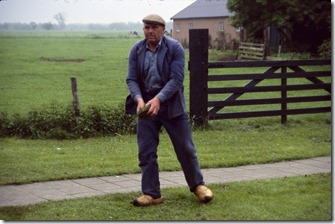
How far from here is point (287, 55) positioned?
1174 cm

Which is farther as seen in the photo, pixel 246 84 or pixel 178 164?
pixel 246 84

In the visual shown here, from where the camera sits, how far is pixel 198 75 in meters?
11.7

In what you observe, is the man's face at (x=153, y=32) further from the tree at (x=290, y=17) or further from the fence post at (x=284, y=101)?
the fence post at (x=284, y=101)

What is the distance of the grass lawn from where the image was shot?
5.95 m

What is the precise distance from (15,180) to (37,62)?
21029 millimetres

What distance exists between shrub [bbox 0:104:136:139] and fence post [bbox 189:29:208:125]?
1349 mm

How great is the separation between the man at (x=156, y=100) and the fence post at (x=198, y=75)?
5.15 m

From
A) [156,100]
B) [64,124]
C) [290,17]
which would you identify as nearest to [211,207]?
[156,100]

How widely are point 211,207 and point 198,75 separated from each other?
5.65m

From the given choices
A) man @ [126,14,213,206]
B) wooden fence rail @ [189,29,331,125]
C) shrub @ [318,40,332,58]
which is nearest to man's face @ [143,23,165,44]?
man @ [126,14,213,206]

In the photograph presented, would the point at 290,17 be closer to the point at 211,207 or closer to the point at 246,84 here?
the point at 211,207

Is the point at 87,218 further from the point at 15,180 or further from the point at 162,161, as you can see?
the point at 162,161

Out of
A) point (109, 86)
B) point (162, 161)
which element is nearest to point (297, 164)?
point (162, 161)

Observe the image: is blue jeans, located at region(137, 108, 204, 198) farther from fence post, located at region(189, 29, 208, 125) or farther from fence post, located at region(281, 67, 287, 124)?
fence post, located at region(281, 67, 287, 124)
